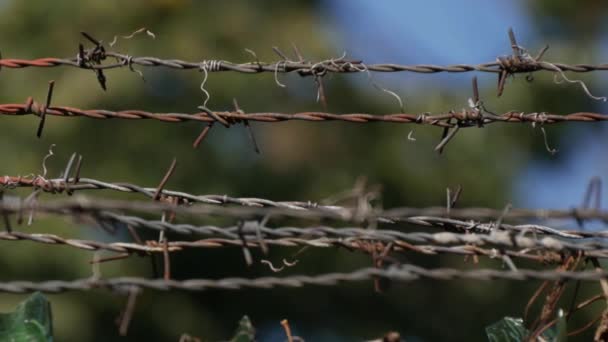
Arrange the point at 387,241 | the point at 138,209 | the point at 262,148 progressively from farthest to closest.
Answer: the point at 262,148, the point at 387,241, the point at 138,209

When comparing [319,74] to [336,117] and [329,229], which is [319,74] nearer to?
[336,117]

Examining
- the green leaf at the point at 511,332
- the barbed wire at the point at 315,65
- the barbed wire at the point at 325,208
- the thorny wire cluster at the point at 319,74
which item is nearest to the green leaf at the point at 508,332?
the green leaf at the point at 511,332

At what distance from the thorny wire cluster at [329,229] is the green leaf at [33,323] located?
17 cm

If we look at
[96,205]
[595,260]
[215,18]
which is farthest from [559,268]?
[215,18]

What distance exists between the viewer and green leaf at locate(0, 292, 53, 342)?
3334mm

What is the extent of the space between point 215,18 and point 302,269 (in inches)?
119

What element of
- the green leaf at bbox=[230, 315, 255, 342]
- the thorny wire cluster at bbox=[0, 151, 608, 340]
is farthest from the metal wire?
the green leaf at bbox=[230, 315, 255, 342]

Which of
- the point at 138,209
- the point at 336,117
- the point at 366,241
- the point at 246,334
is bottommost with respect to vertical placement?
the point at 246,334

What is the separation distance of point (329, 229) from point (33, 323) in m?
0.84

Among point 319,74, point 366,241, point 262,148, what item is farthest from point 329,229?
point 262,148

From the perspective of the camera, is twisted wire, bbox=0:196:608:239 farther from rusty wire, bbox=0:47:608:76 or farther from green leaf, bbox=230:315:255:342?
rusty wire, bbox=0:47:608:76

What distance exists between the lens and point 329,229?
301 centimetres

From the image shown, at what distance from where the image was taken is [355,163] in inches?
554

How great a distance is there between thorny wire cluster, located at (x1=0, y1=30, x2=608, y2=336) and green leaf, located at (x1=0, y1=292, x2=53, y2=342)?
17 cm
